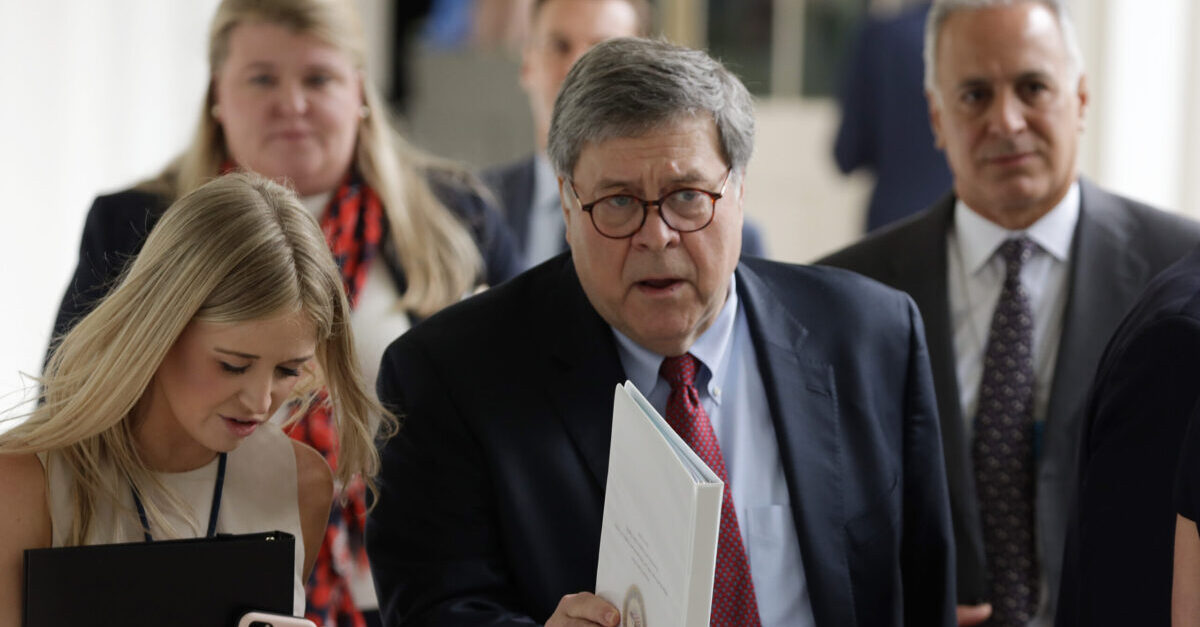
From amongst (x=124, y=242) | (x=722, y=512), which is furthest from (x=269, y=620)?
(x=124, y=242)

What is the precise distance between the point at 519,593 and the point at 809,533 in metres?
0.41

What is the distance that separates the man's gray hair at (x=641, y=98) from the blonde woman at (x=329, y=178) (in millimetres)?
771

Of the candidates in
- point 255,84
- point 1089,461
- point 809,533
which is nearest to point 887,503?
point 809,533

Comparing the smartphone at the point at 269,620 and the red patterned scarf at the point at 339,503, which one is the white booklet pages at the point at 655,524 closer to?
the smartphone at the point at 269,620

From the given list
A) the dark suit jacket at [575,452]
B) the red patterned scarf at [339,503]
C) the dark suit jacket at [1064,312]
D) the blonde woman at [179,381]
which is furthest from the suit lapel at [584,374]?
the dark suit jacket at [1064,312]

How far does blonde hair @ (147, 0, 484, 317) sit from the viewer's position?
259 cm

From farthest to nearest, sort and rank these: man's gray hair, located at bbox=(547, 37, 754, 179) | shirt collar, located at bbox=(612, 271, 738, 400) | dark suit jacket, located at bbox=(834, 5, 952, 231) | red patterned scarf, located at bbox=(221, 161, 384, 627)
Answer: dark suit jacket, located at bbox=(834, 5, 952, 231) → red patterned scarf, located at bbox=(221, 161, 384, 627) → shirt collar, located at bbox=(612, 271, 738, 400) → man's gray hair, located at bbox=(547, 37, 754, 179)

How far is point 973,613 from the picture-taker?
2.34 meters

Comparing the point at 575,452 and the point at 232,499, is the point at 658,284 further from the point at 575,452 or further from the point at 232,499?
the point at 232,499

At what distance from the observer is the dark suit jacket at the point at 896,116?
14.5 feet

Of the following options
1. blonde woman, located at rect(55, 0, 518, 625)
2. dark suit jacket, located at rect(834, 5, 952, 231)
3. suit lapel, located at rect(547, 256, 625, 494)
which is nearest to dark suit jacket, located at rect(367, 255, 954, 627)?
suit lapel, located at rect(547, 256, 625, 494)

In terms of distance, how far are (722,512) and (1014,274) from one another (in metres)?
0.90

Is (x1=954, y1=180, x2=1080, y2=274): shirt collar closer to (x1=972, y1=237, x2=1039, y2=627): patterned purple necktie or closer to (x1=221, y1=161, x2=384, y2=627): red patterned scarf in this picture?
(x1=972, y1=237, x2=1039, y2=627): patterned purple necktie

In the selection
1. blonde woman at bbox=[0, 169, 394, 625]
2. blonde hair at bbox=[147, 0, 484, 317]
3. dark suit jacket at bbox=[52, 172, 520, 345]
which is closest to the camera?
blonde woman at bbox=[0, 169, 394, 625]
